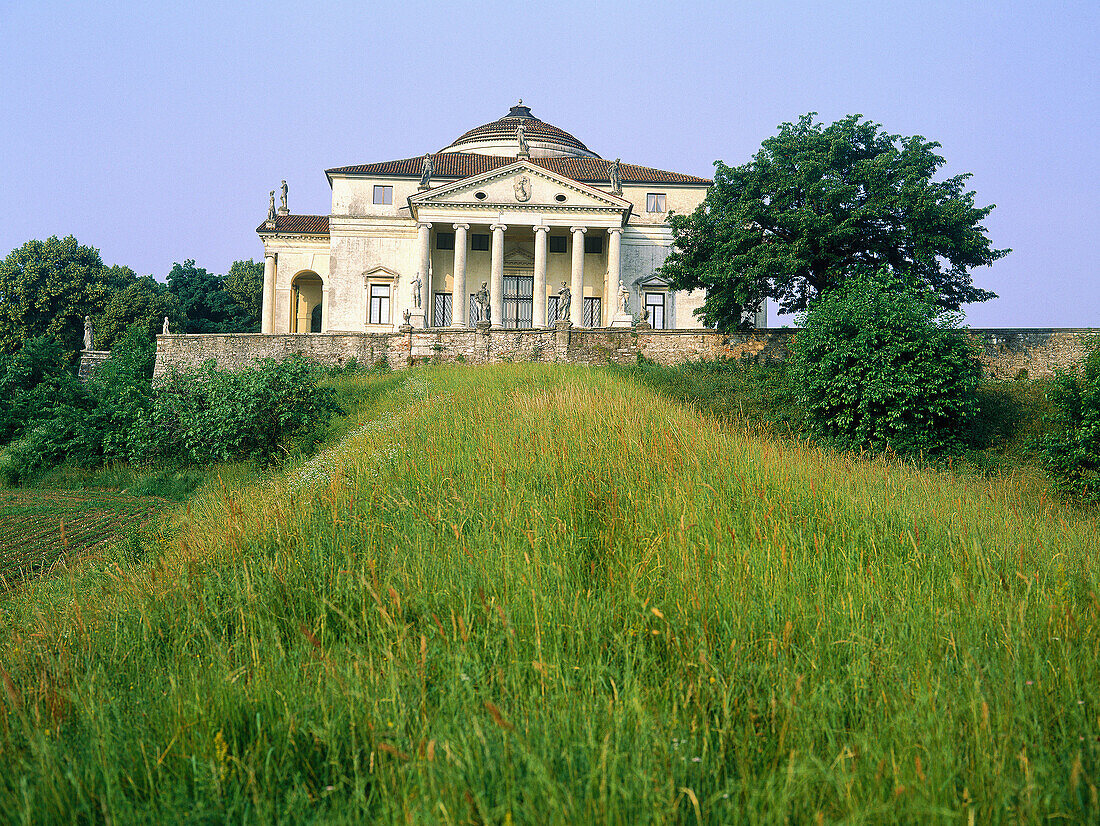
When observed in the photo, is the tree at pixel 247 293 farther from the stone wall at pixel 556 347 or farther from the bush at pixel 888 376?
the bush at pixel 888 376

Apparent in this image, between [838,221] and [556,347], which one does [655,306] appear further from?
[838,221]

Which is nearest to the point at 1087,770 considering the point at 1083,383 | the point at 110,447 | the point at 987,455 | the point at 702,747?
the point at 702,747

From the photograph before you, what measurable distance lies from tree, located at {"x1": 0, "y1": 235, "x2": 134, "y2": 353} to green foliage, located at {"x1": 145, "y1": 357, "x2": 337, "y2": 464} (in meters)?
31.2

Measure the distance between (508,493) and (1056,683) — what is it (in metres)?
3.52

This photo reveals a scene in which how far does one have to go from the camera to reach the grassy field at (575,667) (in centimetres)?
224

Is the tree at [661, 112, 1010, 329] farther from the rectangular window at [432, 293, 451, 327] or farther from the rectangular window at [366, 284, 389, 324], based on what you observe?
the rectangular window at [366, 284, 389, 324]

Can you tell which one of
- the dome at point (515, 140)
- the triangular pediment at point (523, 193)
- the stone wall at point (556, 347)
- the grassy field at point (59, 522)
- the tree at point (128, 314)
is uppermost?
the dome at point (515, 140)

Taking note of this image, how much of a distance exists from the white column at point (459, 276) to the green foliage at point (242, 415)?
723 inches

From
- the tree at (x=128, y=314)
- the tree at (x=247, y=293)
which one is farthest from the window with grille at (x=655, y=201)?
the tree at (x=247, y=293)

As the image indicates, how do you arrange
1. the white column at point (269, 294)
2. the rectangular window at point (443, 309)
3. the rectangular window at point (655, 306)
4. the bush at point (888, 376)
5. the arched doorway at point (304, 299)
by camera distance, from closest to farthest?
the bush at point (888, 376), the rectangular window at point (443, 309), the rectangular window at point (655, 306), the white column at point (269, 294), the arched doorway at point (304, 299)

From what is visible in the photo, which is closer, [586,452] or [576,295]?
[586,452]

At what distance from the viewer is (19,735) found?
290cm

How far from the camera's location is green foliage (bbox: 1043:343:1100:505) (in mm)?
13601

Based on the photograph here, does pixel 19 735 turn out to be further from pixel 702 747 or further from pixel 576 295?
pixel 576 295
